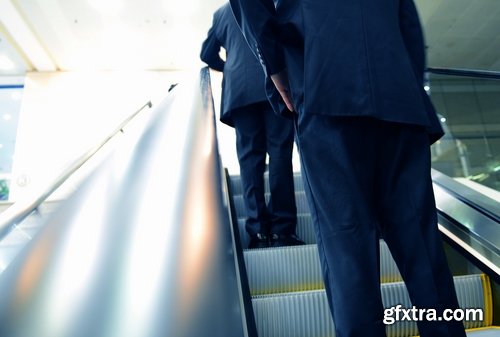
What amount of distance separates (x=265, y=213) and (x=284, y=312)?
0.65m

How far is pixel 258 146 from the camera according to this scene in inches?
73.5

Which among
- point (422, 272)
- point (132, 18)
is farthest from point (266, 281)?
point (132, 18)

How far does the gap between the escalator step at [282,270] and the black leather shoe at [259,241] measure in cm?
26

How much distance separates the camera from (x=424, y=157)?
0.85 meters

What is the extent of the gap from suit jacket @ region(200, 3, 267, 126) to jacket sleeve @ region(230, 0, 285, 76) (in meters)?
0.80

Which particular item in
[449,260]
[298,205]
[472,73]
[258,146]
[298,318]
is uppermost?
[472,73]

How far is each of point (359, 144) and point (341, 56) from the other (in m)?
0.21

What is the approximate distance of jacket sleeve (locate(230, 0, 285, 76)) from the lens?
2.77 feet

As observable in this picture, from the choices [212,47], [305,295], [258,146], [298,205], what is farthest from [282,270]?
[212,47]

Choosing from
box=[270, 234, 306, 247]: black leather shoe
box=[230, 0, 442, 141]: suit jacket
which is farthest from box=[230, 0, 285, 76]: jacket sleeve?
box=[270, 234, 306, 247]: black leather shoe

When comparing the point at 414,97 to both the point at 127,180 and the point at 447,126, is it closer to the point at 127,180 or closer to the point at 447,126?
the point at 127,180

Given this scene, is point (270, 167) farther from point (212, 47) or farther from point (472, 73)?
point (472, 73)

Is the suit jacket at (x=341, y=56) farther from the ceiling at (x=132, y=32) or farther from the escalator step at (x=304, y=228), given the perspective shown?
the ceiling at (x=132, y=32)

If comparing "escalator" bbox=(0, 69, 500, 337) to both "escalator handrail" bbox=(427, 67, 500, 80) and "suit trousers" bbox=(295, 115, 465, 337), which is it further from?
"escalator handrail" bbox=(427, 67, 500, 80)
